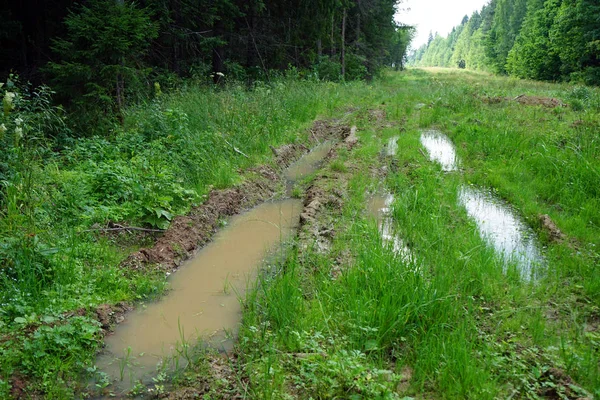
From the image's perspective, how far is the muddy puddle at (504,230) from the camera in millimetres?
4902

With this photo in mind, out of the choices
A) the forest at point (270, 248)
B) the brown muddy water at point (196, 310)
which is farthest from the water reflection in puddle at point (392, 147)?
the brown muddy water at point (196, 310)

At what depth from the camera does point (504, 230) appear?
6051 mm

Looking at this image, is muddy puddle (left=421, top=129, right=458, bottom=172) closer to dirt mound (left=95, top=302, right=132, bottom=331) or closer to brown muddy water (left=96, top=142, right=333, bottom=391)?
brown muddy water (left=96, top=142, right=333, bottom=391)

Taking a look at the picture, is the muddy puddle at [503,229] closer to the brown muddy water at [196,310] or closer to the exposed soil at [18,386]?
the brown muddy water at [196,310]

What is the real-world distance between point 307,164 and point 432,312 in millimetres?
6598

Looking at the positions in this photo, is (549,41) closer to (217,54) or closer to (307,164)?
(217,54)

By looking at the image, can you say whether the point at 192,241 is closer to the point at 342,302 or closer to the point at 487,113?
the point at 342,302

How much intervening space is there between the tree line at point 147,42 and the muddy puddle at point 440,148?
5.86 meters

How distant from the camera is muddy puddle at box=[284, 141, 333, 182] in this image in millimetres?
8953

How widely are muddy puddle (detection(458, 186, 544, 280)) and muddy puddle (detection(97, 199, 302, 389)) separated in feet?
9.19

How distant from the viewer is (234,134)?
916 cm

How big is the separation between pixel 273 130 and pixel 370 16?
2292cm

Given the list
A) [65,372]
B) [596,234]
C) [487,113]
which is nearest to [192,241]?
[65,372]

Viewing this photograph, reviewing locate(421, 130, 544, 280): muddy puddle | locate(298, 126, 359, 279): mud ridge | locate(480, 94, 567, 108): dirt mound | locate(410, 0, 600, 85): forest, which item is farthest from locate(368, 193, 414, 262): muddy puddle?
locate(410, 0, 600, 85): forest
